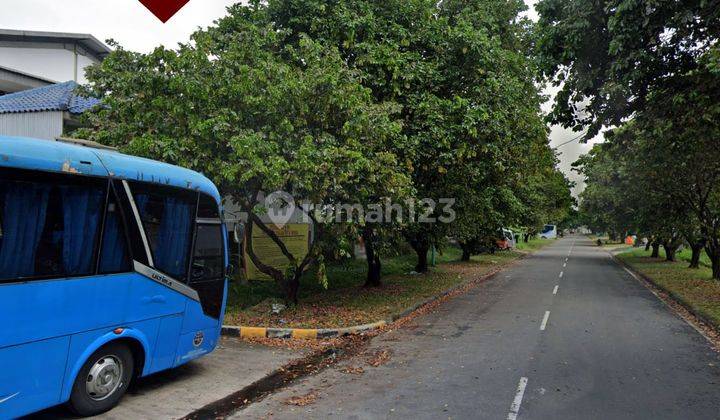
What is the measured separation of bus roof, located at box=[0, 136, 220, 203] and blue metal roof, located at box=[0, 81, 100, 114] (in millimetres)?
7717

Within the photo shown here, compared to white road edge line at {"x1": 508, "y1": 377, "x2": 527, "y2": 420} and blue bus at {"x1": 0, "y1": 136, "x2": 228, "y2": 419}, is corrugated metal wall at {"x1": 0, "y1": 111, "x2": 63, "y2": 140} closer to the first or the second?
blue bus at {"x1": 0, "y1": 136, "x2": 228, "y2": 419}

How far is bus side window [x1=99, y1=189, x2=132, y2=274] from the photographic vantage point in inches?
219

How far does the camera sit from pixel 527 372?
7285 millimetres

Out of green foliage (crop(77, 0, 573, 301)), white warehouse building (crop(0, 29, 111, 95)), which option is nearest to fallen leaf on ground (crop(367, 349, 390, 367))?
green foliage (crop(77, 0, 573, 301))

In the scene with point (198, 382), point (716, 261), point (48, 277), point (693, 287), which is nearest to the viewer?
point (48, 277)

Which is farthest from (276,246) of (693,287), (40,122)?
(693,287)

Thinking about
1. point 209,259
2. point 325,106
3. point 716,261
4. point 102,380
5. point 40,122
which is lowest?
point 102,380

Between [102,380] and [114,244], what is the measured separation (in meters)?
1.44

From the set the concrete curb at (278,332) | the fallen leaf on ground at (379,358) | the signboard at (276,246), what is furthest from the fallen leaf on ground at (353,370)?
the signboard at (276,246)

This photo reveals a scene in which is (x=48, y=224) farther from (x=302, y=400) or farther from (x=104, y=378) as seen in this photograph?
(x=302, y=400)

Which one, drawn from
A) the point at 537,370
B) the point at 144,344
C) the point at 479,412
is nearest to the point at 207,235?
the point at 144,344

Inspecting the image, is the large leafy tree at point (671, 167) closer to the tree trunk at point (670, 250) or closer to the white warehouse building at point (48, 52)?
the tree trunk at point (670, 250)

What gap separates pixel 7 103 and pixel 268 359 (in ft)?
36.9

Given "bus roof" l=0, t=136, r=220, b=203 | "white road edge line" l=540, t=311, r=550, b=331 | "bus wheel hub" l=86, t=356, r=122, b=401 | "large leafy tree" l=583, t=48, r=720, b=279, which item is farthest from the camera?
"white road edge line" l=540, t=311, r=550, b=331
